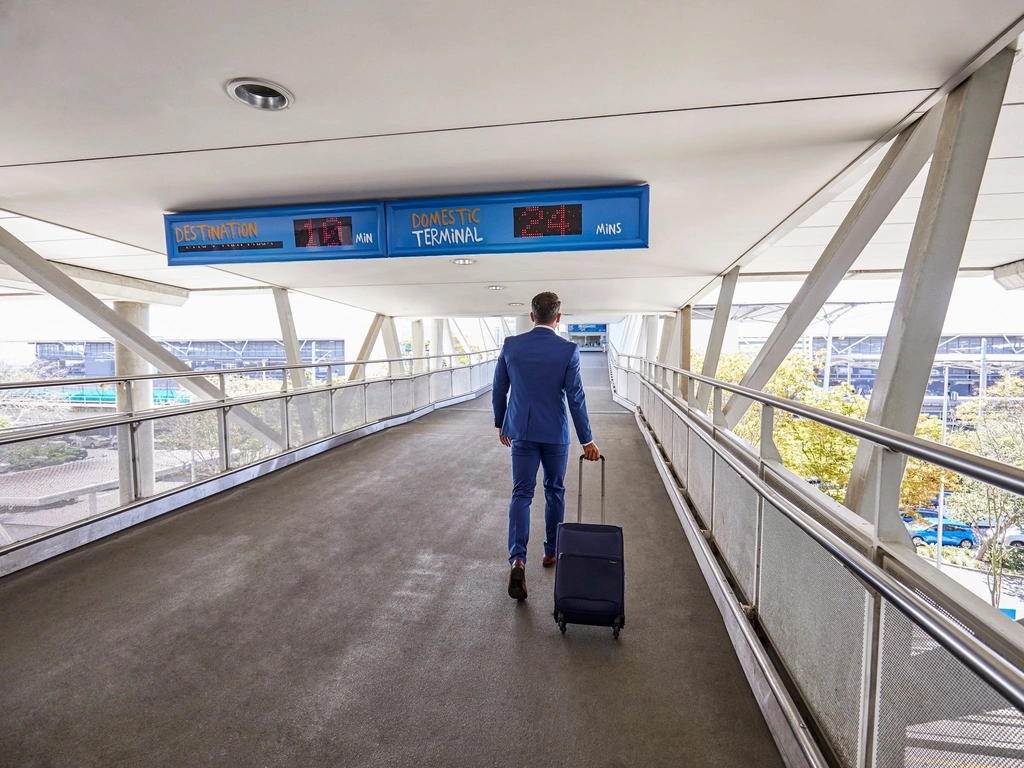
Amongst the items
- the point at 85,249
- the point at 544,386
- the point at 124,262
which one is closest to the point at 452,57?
the point at 544,386

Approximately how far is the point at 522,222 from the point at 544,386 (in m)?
1.85

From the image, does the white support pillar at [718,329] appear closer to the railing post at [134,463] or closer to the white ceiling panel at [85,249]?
the railing post at [134,463]

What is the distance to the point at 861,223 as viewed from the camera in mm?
3557

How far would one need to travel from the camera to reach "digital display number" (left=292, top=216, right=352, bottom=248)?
490 cm

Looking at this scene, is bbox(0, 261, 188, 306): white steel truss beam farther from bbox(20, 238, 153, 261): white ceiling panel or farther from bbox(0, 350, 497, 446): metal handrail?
bbox(0, 350, 497, 446): metal handrail

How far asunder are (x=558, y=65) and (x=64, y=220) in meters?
5.64

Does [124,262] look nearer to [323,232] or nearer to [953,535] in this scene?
[323,232]

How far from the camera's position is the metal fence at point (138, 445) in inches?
156

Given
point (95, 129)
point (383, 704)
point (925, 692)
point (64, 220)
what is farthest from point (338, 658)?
point (64, 220)

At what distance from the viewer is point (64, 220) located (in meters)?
5.43

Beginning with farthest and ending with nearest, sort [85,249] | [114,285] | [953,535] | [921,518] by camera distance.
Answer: [953,535], [921,518], [114,285], [85,249]

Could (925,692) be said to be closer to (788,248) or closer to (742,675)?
(742,675)

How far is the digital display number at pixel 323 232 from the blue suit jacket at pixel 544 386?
2350mm

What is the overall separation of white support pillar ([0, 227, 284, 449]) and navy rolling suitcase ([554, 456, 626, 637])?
508 centimetres
